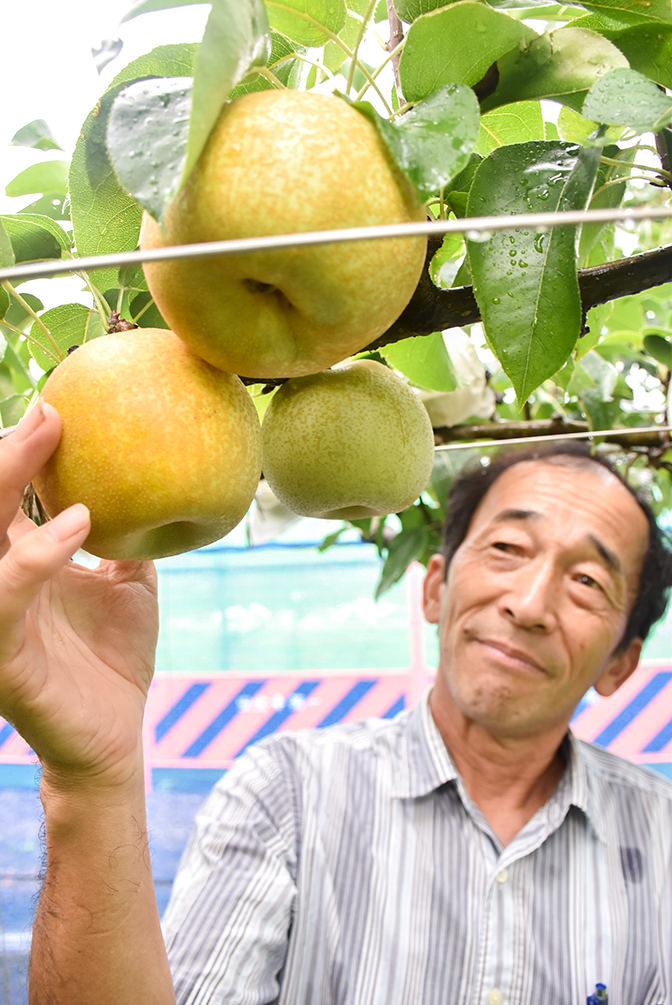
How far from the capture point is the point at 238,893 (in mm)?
1078

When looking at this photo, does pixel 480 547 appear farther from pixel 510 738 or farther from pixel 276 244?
pixel 276 244

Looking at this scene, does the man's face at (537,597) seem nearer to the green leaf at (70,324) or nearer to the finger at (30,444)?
the green leaf at (70,324)

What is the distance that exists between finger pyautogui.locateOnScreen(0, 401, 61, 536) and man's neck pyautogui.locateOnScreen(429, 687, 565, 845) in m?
1.05

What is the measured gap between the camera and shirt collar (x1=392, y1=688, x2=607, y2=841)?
122 centimetres

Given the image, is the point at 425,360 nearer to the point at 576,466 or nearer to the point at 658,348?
the point at 658,348

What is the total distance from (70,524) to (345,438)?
0.14 metres

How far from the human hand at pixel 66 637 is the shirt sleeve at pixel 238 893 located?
61cm

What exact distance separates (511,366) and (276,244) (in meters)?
0.15

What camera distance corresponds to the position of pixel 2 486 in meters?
0.33

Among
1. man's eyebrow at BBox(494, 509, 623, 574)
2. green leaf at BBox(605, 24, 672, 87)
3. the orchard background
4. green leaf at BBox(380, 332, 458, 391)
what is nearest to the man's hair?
man's eyebrow at BBox(494, 509, 623, 574)

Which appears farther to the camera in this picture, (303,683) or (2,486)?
(303,683)

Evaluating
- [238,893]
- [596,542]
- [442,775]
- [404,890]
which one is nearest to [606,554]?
[596,542]

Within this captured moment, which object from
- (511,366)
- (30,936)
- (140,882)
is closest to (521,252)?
(511,366)

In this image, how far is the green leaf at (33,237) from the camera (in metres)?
0.46
